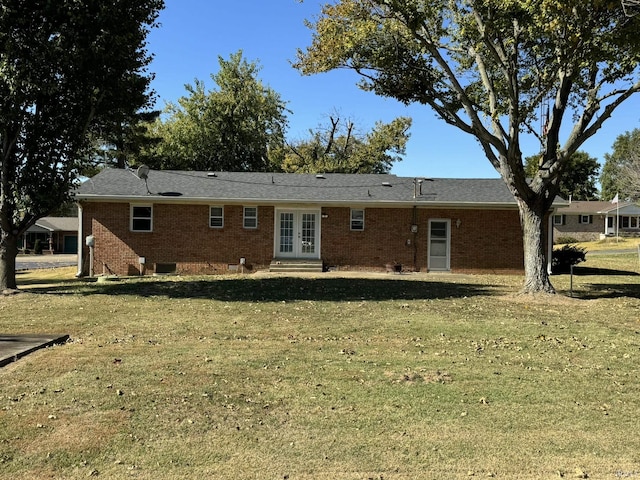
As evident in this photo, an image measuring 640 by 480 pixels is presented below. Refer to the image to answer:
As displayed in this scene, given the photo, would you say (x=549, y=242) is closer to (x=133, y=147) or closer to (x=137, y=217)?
(x=137, y=217)

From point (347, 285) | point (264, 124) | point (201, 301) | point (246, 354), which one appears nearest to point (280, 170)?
point (264, 124)

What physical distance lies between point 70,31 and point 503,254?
52.7 ft

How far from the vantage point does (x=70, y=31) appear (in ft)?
38.7

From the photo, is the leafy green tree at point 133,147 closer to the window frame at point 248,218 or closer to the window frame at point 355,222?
the window frame at point 248,218

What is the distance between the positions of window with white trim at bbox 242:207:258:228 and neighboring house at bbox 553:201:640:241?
39806mm

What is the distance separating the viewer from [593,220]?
52.7m

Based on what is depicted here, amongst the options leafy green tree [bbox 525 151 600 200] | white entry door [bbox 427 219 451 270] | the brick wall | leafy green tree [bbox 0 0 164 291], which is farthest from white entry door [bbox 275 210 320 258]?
leafy green tree [bbox 525 151 600 200]

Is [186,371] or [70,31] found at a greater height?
[70,31]

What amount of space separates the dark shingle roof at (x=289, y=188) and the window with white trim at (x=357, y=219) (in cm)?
49

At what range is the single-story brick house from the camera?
1961 centimetres

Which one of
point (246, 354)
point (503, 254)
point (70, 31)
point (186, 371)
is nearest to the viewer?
point (186, 371)

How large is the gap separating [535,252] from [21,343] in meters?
11.2

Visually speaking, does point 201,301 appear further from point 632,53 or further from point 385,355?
point 632,53

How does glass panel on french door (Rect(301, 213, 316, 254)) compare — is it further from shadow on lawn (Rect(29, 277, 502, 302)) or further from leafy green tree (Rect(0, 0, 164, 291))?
leafy green tree (Rect(0, 0, 164, 291))
